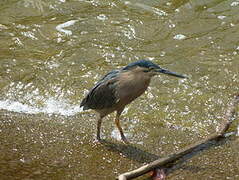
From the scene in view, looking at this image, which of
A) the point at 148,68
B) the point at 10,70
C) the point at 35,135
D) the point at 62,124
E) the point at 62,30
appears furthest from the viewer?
the point at 62,30

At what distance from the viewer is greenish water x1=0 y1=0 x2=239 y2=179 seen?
5332 mm

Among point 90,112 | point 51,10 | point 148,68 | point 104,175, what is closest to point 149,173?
point 104,175

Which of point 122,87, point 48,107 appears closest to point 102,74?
point 48,107

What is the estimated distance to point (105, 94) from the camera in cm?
578

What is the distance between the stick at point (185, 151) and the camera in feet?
15.3

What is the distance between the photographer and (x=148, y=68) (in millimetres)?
5438

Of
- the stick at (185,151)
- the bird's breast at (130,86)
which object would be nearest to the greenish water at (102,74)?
the stick at (185,151)

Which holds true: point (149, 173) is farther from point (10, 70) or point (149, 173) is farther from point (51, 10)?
point (51, 10)

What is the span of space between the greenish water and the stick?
0.38ft

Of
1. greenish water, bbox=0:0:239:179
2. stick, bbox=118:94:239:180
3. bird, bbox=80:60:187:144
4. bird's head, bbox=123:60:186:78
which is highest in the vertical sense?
bird's head, bbox=123:60:186:78

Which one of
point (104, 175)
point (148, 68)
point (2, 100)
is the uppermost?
point (148, 68)

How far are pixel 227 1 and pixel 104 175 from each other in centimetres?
595

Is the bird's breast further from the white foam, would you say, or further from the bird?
the white foam

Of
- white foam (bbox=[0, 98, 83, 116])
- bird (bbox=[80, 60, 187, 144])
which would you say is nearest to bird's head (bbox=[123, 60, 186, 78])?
bird (bbox=[80, 60, 187, 144])
